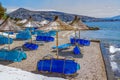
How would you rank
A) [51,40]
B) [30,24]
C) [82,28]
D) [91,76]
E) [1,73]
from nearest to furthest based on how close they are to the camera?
1. [1,73]
2. [91,76]
3. [82,28]
4. [30,24]
5. [51,40]

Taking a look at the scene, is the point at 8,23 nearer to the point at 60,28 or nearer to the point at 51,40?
the point at 60,28

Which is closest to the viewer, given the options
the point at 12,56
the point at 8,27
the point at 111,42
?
the point at 12,56

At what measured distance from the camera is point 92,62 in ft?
43.9

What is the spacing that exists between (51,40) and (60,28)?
1216 cm

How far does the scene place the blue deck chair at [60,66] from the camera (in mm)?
10523

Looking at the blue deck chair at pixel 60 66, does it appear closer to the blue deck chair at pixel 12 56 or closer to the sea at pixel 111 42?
the blue deck chair at pixel 12 56

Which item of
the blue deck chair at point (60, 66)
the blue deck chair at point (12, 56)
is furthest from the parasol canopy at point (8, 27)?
the blue deck chair at point (60, 66)

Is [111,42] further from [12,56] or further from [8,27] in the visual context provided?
[12,56]

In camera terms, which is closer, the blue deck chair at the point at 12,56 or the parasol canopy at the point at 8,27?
the blue deck chair at the point at 12,56

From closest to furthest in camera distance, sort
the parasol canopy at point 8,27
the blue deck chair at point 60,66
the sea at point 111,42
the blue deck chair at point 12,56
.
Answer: the blue deck chair at point 60,66 → the blue deck chair at point 12,56 → the parasol canopy at point 8,27 → the sea at point 111,42

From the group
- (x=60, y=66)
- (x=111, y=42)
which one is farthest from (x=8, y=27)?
(x=111, y=42)

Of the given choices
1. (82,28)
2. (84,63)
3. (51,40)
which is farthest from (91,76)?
(51,40)

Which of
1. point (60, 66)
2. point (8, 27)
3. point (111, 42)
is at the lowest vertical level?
point (111, 42)

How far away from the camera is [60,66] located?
10.6 metres
